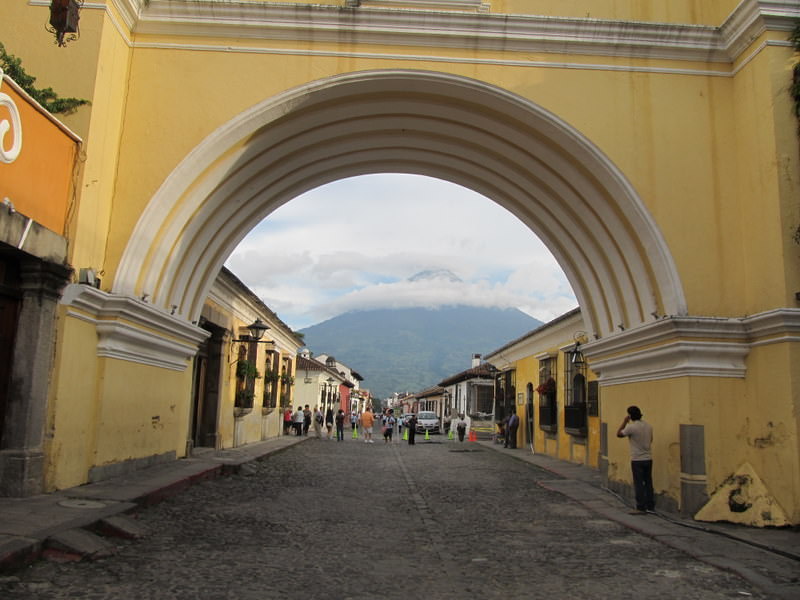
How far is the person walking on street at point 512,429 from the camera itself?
19453 mm

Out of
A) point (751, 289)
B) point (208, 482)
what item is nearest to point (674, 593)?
point (751, 289)

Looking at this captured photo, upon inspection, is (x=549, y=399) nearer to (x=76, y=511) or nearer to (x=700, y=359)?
(x=700, y=359)

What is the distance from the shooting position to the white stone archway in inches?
309

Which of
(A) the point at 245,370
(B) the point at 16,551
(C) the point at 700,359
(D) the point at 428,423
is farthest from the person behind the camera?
(D) the point at 428,423

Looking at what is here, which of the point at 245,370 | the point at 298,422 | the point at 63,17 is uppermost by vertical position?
the point at 63,17

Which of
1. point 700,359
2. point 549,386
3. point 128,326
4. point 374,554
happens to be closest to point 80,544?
point 374,554

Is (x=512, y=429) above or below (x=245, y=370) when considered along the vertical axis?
below

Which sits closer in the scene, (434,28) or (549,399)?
(434,28)

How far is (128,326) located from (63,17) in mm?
3188

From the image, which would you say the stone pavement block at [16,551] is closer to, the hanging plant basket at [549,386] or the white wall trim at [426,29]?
the white wall trim at [426,29]

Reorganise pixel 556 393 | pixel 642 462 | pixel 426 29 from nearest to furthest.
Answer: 1. pixel 642 462
2. pixel 426 29
3. pixel 556 393

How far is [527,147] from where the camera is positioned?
857 cm

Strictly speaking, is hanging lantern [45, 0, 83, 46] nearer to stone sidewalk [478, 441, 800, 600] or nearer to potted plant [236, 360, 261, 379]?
stone sidewalk [478, 441, 800, 600]

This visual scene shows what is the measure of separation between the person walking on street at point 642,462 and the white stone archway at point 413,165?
1388 millimetres
